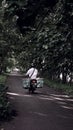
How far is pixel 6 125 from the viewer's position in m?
9.81

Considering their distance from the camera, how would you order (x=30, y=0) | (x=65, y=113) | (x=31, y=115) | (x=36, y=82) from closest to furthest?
1. (x=30, y=0)
2. (x=31, y=115)
3. (x=65, y=113)
4. (x=36, y=82)

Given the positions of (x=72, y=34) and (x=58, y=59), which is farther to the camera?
(x=58, y=59)

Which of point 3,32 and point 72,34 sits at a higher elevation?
point 3,32

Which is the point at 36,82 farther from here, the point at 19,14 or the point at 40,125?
the point at 19,14

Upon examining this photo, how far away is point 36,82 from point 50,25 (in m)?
6.72

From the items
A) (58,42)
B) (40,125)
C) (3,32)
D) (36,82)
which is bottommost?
(40,125)

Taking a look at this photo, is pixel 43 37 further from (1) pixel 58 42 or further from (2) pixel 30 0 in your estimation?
(2) pixel 30 0

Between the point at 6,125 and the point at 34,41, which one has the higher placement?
the point at 34,41

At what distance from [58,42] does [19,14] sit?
6770 millimetres

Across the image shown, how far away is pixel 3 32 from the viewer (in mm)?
21609

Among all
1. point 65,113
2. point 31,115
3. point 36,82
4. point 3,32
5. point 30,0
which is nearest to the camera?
point 30,0

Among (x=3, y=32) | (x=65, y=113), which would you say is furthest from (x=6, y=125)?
(x=3, y=32)

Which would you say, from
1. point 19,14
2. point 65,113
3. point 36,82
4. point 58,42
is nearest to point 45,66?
point 58,42

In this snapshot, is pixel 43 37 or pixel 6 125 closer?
pixel 6 125
